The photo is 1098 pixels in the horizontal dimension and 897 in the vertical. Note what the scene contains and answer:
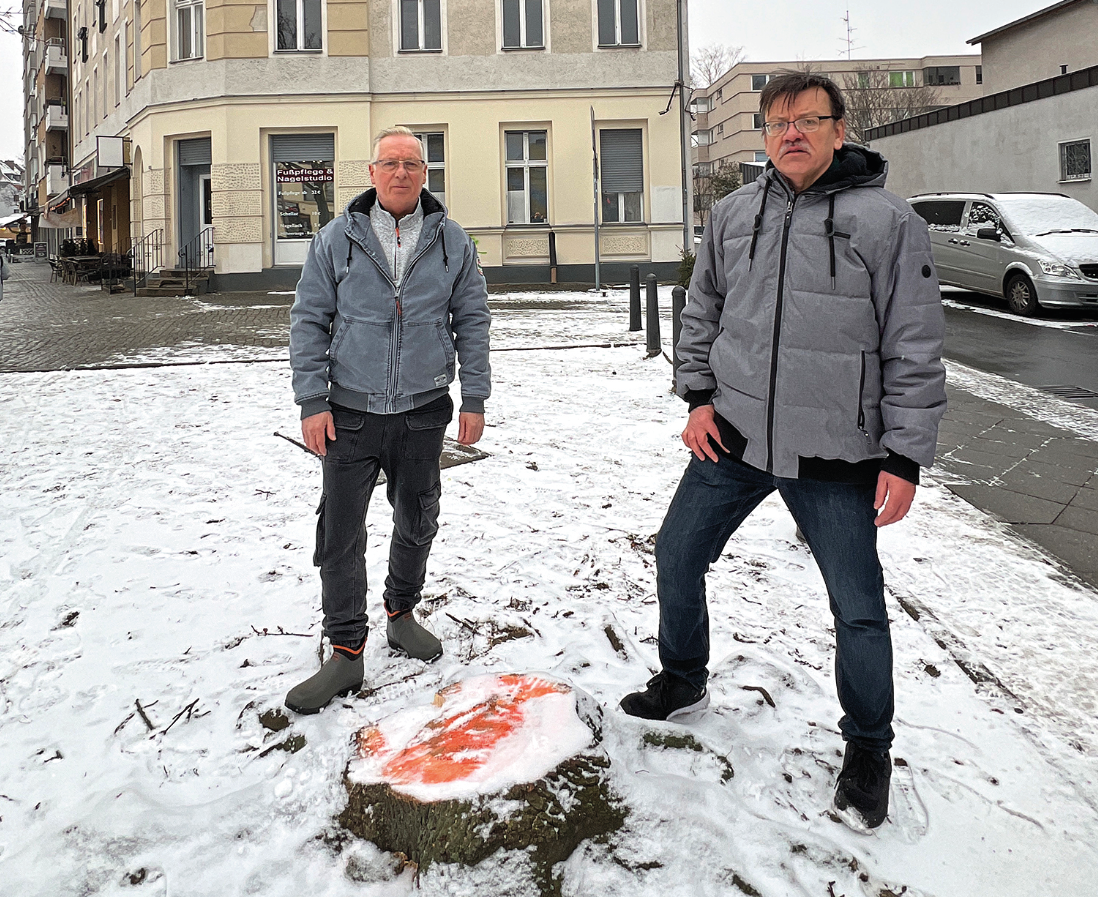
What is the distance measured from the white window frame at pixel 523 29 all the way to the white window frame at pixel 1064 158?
12.2 m

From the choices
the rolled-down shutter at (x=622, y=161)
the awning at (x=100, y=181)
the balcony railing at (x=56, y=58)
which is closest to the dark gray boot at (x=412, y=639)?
the rolled-down shutter at (x=622, y=161)

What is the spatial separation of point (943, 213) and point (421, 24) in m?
13.6

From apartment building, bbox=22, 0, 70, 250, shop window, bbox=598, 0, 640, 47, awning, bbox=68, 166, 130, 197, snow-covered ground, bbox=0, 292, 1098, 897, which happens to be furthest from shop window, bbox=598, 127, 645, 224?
apartment building, bbox=22, 0, 70, 250

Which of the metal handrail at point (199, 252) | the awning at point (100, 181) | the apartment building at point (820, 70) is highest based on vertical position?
the apartment building at point (820, 70)

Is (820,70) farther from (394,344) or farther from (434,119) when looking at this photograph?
(394,344)

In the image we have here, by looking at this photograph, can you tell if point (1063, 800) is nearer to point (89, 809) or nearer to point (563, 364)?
point (89, 809)

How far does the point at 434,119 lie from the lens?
23875 mm

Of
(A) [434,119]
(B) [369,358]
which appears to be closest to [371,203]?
(B) [369,358]

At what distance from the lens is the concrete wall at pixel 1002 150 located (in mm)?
21656

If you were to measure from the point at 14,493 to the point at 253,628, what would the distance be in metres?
2.73

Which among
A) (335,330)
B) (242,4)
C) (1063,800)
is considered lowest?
(1063,800)

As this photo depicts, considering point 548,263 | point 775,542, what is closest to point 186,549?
point 775,542

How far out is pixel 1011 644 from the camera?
12.2ft

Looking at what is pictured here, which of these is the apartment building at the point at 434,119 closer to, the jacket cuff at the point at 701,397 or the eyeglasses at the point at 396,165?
the eyeglasses at the point at 396,165
